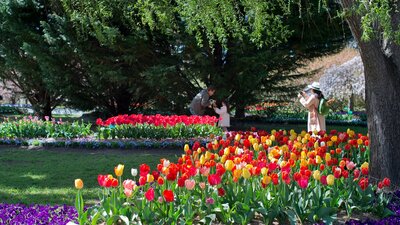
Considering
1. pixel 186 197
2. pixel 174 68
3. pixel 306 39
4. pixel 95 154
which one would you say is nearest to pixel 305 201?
pixel 186 197

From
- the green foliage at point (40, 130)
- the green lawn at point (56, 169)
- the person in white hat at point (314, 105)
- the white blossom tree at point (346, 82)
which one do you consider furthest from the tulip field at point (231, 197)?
the white blossom tree at point (346, 82)

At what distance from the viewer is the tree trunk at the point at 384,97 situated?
525cm

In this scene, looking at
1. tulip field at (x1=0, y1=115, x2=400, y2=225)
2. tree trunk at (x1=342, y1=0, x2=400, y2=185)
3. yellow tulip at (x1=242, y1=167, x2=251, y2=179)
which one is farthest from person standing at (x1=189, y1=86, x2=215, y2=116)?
yellow tulip at (x1=242, y1=167, x2=251, y2=179)

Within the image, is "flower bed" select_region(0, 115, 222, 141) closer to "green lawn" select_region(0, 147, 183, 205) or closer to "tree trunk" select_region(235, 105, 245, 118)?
"green lawn" select_region(0, 147, 183, 205)

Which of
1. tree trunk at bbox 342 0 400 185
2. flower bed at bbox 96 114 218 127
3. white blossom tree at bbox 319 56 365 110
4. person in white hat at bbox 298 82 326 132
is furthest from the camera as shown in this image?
white blossom tree at bbox 319 56 365 110

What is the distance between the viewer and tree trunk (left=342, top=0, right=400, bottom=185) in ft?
17.2

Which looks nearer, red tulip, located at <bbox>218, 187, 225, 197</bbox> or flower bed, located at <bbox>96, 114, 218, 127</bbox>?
red tulip, located at <bbox>218, 187, 225, 197</bbox>

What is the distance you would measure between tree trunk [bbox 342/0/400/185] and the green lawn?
140 inches

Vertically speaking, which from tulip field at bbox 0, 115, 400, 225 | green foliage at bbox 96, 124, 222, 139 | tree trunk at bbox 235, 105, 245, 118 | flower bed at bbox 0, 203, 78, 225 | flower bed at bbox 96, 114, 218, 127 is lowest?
flower bed at bbox 0, 203, 78, 225

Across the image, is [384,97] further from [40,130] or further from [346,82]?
[346,82]

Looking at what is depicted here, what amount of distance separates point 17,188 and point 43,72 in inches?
476

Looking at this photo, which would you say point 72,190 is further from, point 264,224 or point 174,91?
point 174,91

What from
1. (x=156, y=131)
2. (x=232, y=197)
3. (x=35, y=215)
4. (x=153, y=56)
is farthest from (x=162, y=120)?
(x=232, y=197)

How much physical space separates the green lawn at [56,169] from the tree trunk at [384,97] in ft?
11.7
